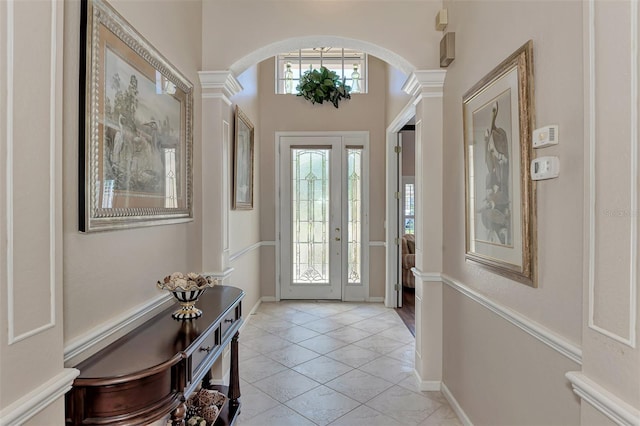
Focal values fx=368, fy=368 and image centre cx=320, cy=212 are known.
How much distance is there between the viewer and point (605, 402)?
924mm

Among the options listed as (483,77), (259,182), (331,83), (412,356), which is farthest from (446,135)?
(259,182)

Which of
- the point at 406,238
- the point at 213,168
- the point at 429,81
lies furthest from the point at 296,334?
the point at 406,238

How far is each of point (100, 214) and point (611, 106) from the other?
1630 mm

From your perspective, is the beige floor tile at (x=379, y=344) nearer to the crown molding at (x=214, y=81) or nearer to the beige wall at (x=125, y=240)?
the beige wall at (x=125, y=240)

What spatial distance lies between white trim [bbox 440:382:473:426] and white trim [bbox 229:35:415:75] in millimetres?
2215

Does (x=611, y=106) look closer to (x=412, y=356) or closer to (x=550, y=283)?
(x=550, y=283)

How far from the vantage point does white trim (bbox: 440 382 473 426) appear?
2154 mm

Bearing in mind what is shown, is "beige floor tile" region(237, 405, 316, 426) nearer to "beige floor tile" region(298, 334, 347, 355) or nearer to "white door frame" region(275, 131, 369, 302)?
"beige floor tile" region(298, 334, 347, 355)

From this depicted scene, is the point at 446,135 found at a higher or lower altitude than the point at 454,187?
higher

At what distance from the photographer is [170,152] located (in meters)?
2.02

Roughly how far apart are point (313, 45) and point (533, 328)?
231 cm

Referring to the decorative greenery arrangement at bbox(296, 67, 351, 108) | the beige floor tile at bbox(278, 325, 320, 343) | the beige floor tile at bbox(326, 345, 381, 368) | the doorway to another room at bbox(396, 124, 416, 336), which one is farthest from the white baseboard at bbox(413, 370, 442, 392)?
the decorative greenery arrangement at bbox(296, 67, 351, 108)

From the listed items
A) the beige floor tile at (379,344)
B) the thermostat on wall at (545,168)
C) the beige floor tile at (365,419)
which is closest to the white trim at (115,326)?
the beige floor tile at (365,419)

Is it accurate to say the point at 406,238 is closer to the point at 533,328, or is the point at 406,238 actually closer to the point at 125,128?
the point at 533,328
